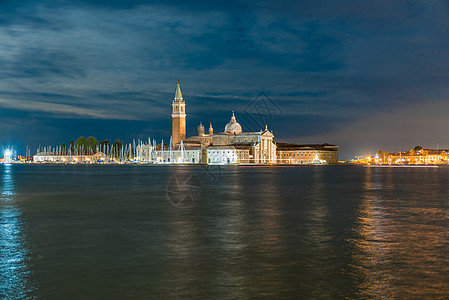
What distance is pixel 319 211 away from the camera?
23.0 m

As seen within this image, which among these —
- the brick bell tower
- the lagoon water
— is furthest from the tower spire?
the lagoon water

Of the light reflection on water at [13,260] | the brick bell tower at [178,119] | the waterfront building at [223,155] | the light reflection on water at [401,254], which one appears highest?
the brick bell tower at [178,119]

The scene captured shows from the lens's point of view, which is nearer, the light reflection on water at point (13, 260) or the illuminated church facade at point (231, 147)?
the light reflection on water at point (13, 260)

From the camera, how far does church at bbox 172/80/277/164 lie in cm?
15775

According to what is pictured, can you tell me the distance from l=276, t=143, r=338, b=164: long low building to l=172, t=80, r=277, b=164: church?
33.6ft

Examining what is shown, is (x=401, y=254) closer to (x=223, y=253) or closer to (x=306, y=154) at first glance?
(x=223, y=253)

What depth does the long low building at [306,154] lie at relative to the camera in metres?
179

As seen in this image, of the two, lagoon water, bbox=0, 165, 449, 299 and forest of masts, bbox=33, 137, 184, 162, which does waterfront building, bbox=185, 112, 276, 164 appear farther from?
lagoon water, bbox=0, 165, 449, 299

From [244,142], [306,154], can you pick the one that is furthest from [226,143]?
[306,154]

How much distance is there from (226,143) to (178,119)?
19511mm

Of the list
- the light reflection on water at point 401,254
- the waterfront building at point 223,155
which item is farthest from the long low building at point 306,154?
the light reflection on water at point 401,254

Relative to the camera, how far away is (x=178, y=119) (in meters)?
170

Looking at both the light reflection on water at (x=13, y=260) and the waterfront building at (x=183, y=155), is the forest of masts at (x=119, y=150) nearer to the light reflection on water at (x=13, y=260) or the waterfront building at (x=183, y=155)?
the waterfront building at (x=183, y=155)

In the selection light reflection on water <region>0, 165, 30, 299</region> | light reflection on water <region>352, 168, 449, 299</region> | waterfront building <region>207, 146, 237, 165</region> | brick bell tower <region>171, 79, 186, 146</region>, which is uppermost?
brick bell tower <region>171, 79, 186, 146</region>
